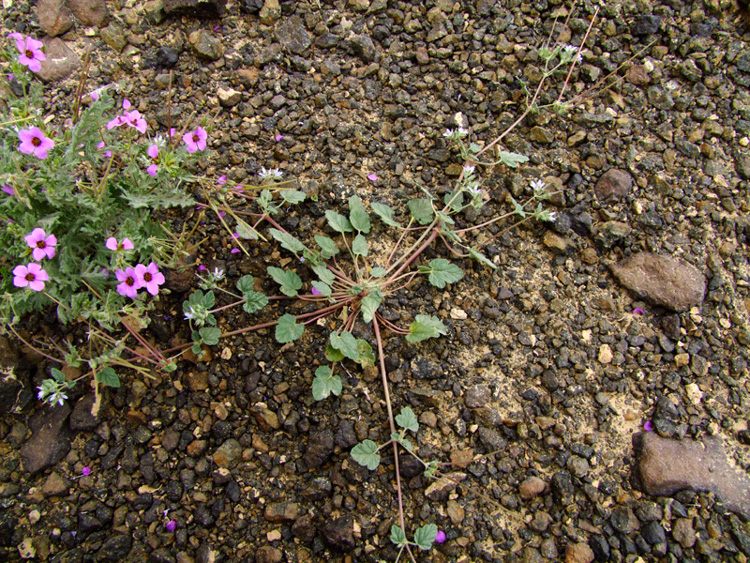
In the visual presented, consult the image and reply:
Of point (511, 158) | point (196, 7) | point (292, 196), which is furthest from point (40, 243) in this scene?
point (511, 158)

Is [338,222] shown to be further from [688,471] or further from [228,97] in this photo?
[688,471]

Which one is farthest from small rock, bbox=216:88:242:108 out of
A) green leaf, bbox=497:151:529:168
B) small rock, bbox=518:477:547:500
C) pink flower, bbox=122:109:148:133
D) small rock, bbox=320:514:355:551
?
small rock, bbox=518:477:547:500

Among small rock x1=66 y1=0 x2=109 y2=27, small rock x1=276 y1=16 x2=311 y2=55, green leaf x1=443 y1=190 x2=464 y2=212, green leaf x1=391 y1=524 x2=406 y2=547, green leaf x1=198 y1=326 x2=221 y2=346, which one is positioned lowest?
green leaf x1=391 y1=524 x2=406 y2=547

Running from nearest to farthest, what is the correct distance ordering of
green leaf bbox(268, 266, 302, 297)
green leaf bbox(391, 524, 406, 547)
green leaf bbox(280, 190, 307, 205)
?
green leaf bbox(391, 524, 406, 547) → green leaf bbox(268, 266, 302, 297) → green leaf bbox(280, 190, 307, 205)

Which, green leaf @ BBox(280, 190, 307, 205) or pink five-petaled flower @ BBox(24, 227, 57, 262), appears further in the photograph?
green leaf @ BBox(280, 190, 307, 205)

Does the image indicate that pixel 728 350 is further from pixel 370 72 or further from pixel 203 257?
pixel 203 257

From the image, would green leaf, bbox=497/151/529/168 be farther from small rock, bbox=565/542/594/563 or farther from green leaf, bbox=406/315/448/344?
small rock, bbox=565/542/594/563
